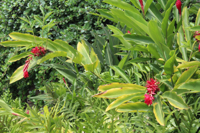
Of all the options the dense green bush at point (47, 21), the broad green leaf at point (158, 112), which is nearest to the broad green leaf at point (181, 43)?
the broad green leaf at point (158, 112)

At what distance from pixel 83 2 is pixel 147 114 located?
186 cm

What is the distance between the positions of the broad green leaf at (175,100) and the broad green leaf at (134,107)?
102 mm

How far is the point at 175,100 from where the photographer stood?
729mm

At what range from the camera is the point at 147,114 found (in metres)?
0.75

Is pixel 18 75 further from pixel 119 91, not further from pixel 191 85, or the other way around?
pixel 191 85

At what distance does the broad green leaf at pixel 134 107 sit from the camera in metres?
0.74

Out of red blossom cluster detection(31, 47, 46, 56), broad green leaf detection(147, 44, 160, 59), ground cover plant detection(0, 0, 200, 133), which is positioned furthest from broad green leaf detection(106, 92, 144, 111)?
red blossom cluster detection(31, 47, 46, 56)

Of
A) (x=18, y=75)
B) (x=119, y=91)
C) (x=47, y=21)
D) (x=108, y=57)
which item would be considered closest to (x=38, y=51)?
(x=18, y=75)

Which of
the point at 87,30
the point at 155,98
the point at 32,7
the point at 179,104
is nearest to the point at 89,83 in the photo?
the point at 155,98

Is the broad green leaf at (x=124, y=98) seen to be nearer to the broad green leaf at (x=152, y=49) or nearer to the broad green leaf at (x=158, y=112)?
the broad green leaf at (x=158, y=112)

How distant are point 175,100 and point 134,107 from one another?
0.18m

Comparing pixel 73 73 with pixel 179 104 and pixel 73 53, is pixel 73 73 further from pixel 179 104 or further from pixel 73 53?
pixel 179 104

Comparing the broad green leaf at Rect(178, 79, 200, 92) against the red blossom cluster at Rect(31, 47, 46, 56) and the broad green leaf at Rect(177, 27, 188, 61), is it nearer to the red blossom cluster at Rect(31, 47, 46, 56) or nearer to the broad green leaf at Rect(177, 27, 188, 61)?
the broad green leaf at Rect(177, 27, 188, 61)

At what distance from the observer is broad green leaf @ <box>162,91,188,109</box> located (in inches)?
26.6
